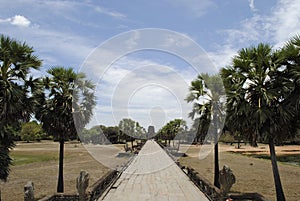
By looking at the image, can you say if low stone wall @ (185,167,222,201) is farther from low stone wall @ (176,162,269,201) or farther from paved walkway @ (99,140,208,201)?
paved walkway @ (99,140,208,201)

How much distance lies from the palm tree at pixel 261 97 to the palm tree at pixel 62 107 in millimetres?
7504

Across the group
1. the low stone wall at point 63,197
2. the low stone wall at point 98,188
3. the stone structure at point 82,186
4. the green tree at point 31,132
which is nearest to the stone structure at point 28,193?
the stone structure at point 82,186

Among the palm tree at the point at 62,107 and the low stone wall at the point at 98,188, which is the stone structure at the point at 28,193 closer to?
the low stone wall at the point at 98,188

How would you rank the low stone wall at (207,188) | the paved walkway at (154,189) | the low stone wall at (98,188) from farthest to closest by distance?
1. the paved walkway at (154,189)
2. the low stone wall at (98,188)
3. the low stone wall at (207,188)

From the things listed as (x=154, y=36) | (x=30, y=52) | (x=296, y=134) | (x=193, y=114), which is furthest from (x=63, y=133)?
(x=296, y=134)

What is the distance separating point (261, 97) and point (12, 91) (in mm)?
9024

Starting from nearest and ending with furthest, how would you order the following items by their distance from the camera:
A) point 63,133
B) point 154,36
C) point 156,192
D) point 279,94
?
point 279,94, point 156,192, point 63,133, point 154,36

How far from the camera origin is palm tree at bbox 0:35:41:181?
1003 cm

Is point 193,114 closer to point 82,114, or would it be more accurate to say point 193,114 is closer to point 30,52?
point 82,114

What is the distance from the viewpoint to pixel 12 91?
1008 cm

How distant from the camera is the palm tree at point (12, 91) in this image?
10.0 meters

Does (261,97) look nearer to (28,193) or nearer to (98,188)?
(98,188)

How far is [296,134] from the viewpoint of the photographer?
10.8 meters

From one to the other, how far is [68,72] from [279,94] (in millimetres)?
9898
